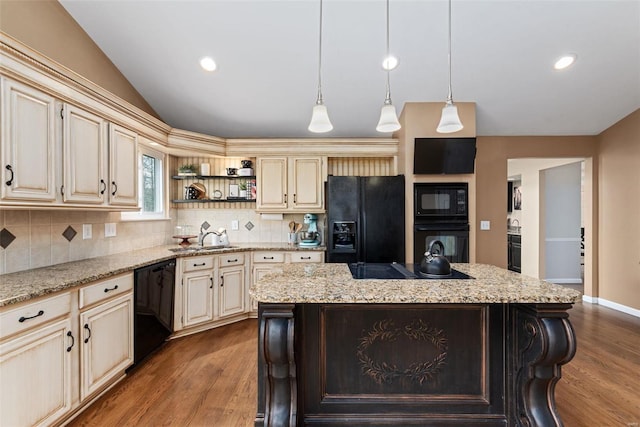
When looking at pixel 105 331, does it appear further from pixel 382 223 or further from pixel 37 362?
pixel 382 223

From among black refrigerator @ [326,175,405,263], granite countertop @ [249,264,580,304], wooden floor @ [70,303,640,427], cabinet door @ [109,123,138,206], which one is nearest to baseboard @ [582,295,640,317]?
wooden floor @ [70,303,640,427]

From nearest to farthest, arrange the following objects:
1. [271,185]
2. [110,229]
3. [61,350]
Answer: [61,350], [110,229], [271,185]

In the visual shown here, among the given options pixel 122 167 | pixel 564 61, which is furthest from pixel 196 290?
pixel 564 61

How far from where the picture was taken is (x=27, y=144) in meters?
1.77

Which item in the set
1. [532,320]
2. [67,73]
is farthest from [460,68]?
[67,73]

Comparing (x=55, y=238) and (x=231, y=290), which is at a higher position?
(x=55, y=238)

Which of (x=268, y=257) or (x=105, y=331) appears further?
(x=268, y=257)

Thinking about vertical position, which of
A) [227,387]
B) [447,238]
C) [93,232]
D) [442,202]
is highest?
[442,202]

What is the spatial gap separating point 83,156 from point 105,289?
0.98 meters

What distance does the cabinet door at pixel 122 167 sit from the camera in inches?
97.1

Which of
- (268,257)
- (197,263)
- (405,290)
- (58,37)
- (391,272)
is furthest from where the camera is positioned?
(268,257)

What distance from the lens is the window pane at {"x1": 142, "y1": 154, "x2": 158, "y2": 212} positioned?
3.55 m

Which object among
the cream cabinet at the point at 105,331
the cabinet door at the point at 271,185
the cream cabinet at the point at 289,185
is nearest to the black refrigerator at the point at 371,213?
the cream cabinet at the point at 289,185

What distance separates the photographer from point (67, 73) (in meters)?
1.98
